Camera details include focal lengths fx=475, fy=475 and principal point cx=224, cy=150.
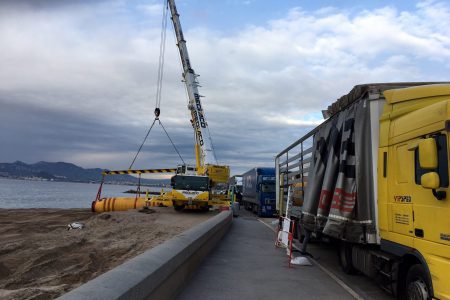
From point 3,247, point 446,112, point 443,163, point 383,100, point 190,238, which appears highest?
point 383,100

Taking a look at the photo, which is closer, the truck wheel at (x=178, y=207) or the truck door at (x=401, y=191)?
the truck door at (x=401, y=191)

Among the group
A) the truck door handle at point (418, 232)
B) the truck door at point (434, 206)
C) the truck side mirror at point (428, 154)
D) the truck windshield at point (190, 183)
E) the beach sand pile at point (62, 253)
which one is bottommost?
the beach sand pile at point (62, 253)

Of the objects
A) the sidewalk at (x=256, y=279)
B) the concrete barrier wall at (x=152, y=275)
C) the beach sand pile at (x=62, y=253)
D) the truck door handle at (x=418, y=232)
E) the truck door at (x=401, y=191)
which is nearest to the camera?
the concrete barrier wall at (x=152, y=275)

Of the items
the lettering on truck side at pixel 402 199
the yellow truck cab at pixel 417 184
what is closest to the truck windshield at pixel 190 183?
the yellow truck cab at pixel 417 184

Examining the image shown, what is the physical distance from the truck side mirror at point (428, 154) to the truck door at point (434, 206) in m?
0.11

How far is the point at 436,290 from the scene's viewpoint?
5480 mm

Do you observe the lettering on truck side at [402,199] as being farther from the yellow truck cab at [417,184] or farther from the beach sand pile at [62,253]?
the beach sand pile at [62,253]

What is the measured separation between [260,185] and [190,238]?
81.2 feet

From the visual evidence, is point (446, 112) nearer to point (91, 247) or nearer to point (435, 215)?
point (435, 215)

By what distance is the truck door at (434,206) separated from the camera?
18.1 ft

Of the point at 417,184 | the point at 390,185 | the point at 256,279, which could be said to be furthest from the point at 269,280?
the point at 417,184

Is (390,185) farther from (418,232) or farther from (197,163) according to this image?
(197,163)

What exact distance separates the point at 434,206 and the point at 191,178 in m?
23.8

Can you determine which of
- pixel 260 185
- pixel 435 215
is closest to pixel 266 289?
pixel 435 215
